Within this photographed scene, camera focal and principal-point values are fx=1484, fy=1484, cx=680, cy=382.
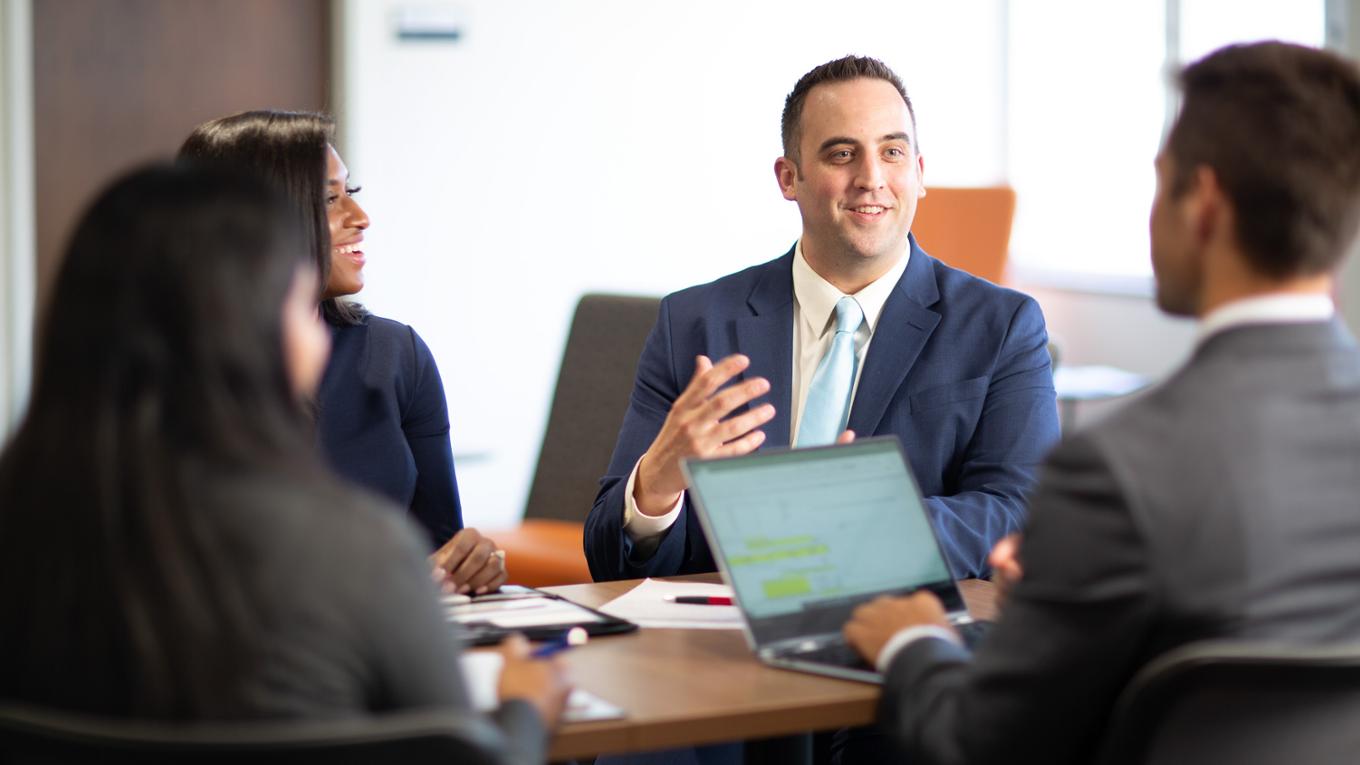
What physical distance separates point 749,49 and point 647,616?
4397mm

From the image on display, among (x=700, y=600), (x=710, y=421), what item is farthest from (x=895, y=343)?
(x=700, y=600)

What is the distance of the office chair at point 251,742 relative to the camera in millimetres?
1029

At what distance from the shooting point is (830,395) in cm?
238

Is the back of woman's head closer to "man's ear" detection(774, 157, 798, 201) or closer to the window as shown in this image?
"man's ear" detection(774, 157, 798, 201)

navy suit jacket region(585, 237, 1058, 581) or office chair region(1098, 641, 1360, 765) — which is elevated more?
navy suit jacket region(585, 237, 1058, 581)

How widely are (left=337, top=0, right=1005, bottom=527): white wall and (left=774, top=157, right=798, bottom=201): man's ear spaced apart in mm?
2895

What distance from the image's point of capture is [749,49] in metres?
5.95

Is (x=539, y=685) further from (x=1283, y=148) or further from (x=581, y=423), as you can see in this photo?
(x=581, y=423)

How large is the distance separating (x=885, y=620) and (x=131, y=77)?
4.12 metres

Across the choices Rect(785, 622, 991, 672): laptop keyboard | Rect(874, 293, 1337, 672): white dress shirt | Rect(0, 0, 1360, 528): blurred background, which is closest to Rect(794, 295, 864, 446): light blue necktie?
Rect(785, 622, 991, 672): laptop keyboard

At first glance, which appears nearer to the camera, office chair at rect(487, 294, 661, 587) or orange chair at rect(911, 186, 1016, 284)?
office chair at rect(487, 294, 661, 587)

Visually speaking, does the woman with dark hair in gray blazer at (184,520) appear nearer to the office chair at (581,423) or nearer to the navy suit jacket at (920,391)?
the navy suit jacket at (920,391)

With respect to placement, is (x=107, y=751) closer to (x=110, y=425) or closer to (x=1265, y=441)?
(x=110, y=425)

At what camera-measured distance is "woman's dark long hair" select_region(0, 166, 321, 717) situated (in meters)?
1.10
